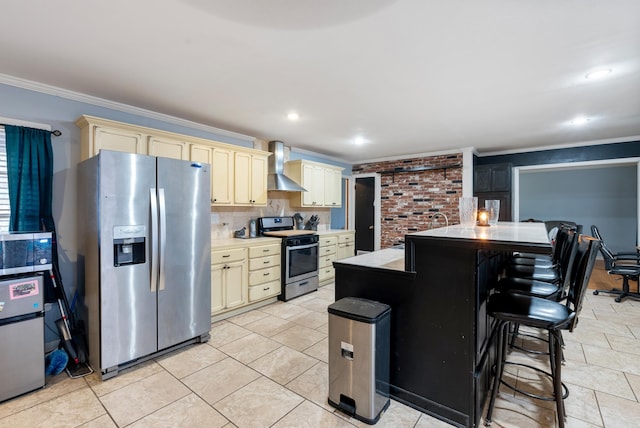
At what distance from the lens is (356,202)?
7145 millimetres

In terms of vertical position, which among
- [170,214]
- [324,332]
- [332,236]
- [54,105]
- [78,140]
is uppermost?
[54,105]

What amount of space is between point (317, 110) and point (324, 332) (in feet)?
8.40

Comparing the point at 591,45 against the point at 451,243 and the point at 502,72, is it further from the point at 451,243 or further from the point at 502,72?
the point at 451,243

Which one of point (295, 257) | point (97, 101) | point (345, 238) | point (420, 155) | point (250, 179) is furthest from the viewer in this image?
point (420, 155)

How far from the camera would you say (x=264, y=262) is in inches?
158

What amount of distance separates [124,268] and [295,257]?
233cm

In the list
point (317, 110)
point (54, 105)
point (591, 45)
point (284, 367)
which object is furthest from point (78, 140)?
point (591, 45)

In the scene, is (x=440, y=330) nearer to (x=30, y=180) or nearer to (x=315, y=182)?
(x=30, y=180)

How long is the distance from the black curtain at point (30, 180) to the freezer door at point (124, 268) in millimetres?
714

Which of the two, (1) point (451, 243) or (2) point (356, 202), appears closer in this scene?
(1) point (451, 243)

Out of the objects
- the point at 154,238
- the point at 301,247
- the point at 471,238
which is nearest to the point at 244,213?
the point at 301,247

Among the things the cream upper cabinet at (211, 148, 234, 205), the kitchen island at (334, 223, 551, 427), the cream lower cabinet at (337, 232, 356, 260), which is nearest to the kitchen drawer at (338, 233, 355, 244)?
the cream lower cabinet at (337, 232, 356, 260)

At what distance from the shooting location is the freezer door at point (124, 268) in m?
2.31

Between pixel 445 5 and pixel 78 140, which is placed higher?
pixel 445 5
